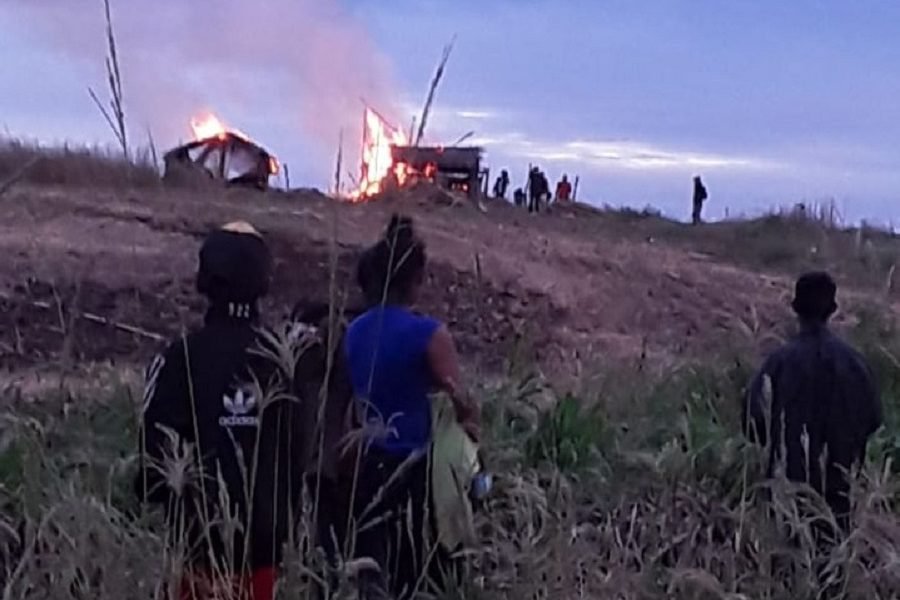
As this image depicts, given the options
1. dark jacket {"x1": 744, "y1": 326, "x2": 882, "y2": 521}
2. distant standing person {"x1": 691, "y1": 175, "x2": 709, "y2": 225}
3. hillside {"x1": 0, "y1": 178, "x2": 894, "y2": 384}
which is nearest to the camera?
dark jacket {"x1": 744, "y1": 326, "x2": 882, "y2": 521}

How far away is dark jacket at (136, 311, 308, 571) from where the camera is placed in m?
4.29

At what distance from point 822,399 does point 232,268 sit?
2847mm

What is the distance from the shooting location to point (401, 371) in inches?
231

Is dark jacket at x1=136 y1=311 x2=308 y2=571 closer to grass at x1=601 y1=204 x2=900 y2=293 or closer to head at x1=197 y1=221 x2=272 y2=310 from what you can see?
head at x1=197 y1=221 x2=272 y2=310

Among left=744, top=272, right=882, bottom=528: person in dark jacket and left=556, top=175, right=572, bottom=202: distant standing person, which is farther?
left=556, top=175, right=572, bottom=202: distant standing person

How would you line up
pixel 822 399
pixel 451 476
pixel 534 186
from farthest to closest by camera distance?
1. pixel 534 186
2. pixel 822 399
3. pixel 451 476

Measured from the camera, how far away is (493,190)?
32.4 meters

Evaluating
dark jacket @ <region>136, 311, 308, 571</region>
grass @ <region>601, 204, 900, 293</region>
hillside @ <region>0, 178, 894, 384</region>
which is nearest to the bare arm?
dark jacket @ <region>136, 311, 308, 571</region>

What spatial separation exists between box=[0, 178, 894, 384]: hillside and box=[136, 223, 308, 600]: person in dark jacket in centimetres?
612

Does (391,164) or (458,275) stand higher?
(391,164)

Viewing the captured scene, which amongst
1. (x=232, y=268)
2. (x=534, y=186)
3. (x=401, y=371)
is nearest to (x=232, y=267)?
(x=232, y=268)

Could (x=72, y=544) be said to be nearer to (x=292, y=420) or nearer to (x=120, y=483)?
(x=292, y=420)

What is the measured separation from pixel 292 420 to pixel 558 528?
2.48ft

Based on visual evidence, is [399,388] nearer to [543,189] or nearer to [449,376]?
[449,376]
